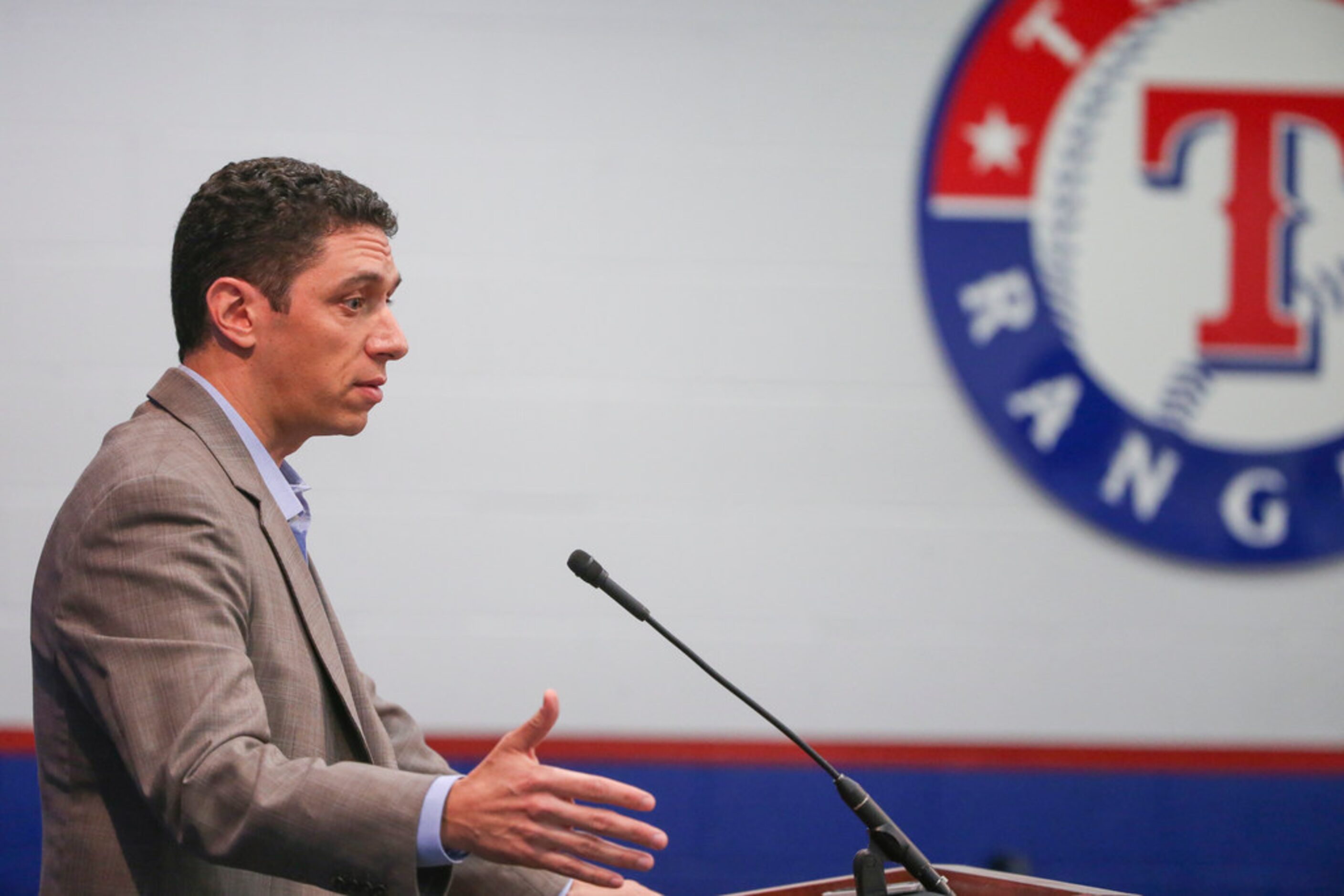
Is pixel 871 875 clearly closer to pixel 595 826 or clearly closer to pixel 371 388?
pixel 595 826

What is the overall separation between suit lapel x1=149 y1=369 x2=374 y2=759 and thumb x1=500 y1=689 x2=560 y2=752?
13.0 inches

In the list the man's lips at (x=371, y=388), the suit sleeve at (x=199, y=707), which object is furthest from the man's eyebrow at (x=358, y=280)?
the suit sleeve at (x=199, y=707)

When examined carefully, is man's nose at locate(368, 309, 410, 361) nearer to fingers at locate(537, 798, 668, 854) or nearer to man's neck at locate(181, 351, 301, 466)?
man's neck at locate(181, 351, 301, 466)

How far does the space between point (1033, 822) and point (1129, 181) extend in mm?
1283

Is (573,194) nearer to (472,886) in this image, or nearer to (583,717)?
(583,717)

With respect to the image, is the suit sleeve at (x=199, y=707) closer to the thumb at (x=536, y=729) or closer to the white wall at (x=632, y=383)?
the thumb at (x=536, y=729)

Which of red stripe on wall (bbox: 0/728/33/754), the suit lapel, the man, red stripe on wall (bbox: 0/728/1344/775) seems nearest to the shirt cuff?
the man

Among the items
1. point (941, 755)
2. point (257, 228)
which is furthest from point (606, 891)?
point (941, 755)

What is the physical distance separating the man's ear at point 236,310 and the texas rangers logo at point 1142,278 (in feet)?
5.32

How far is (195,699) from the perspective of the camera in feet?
3.60

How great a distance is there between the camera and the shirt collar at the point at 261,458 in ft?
4.54

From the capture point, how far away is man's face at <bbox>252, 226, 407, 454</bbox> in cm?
141

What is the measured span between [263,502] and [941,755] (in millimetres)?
1744

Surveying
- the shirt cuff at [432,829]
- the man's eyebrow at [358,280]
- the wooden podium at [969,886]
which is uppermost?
the man's eyebrow at [358,280]
